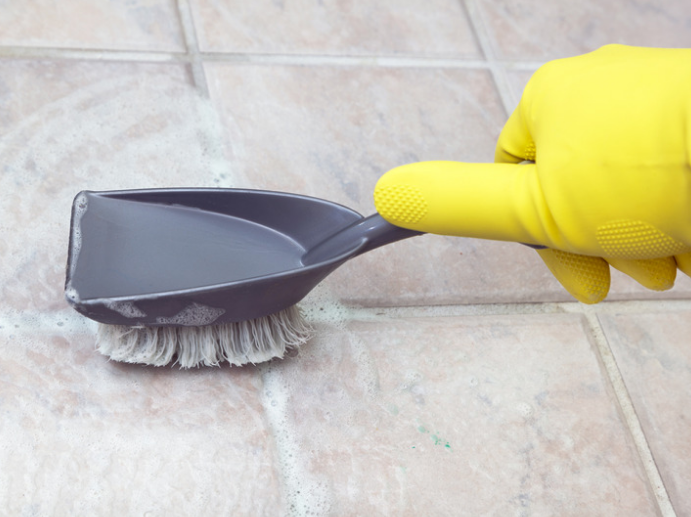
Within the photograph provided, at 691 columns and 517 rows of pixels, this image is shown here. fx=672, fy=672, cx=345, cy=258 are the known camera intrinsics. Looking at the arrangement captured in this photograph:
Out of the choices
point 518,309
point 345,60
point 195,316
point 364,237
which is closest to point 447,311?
point 518,309

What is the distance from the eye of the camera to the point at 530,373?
2.58ft

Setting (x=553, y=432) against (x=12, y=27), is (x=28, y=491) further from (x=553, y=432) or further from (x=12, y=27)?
(x=12, y=27)

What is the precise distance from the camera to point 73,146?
87cm

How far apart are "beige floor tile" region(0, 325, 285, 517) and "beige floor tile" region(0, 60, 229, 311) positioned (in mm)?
90

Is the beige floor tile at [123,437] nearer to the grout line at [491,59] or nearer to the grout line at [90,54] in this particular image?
the grout line at [90,54]

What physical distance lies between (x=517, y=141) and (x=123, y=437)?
471 mm

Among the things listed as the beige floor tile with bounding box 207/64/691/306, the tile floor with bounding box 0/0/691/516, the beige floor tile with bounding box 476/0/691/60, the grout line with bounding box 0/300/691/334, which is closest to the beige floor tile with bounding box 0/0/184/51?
the tile floor with bounding box 0/0/691/516

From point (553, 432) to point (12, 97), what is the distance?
0.80 m

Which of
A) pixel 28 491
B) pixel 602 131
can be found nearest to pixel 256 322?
pixel 28 491

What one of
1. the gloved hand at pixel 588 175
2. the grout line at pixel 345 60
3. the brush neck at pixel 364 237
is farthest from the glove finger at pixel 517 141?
the grout line at pixel 345 60

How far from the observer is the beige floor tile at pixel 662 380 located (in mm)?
753

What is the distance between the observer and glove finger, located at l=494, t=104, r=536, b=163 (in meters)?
0.60

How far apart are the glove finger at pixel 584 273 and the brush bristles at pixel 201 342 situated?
0.29m

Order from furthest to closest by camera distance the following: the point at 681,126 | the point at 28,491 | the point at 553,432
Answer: the point at 553,432, the point at 28,491, the point at 681,126
